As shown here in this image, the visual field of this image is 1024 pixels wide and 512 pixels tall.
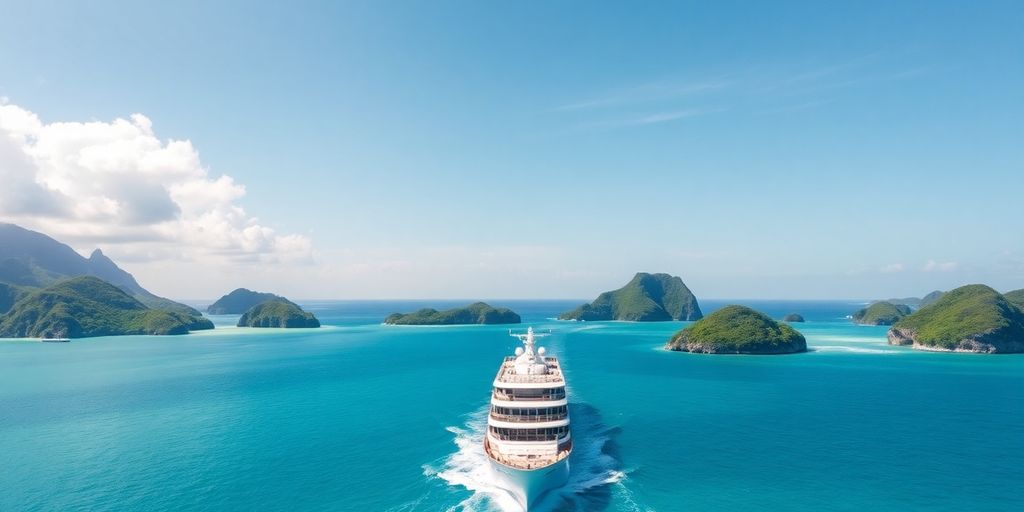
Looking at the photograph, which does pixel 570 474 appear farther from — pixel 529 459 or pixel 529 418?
pixel 529 459

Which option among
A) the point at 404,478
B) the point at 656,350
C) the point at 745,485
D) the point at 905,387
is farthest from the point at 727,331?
the point at 404,478

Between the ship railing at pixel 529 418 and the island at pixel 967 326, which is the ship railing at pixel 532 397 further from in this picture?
the island at pixel 967 326

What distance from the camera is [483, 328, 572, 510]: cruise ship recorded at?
142 feet

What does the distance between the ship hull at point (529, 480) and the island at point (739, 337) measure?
120242 millimetres

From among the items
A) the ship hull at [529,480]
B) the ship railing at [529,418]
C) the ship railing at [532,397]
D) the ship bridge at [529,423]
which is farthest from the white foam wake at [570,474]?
the ship railing at [532,397]

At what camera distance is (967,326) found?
15000 centimetres

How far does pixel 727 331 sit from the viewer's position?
506ft

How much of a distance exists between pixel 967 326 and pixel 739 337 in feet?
237

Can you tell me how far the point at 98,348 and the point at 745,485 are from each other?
207273 mm

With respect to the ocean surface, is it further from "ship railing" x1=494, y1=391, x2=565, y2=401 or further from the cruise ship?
"ship railing" x1=494, y1=391, x2=565, y2=401

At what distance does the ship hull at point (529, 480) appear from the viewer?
42.6 m

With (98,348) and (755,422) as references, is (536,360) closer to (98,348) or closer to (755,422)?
(755,422)

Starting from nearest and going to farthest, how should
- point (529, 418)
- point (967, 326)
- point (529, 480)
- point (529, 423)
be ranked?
point (529, 480) → point (529, 423) → point (529, 418) → point (967, 326)

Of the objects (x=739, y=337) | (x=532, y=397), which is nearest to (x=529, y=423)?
(x=532, y=397)
